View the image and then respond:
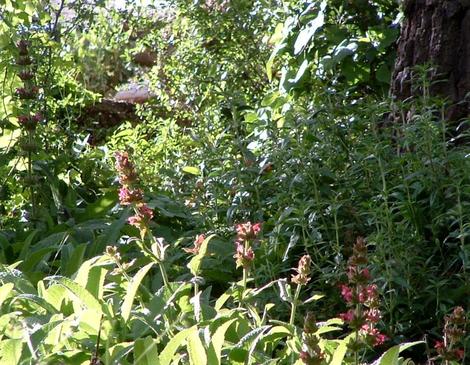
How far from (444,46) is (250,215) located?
4.88 feet

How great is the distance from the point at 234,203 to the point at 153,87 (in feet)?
11.9

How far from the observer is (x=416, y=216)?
4.02m

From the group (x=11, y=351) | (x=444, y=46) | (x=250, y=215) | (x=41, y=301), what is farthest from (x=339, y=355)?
(x=444, y=46)

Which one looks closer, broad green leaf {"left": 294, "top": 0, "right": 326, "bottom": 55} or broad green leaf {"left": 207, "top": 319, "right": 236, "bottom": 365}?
broad green leaf {"left": 207, "top": 319, "right": 236, "bottom": 365}

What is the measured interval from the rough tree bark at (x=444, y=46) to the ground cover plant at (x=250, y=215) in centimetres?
9

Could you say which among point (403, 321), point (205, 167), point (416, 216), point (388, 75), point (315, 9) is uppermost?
point (315, 9)

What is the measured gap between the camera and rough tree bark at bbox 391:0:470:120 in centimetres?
527

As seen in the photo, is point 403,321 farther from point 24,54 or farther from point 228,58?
point 228,58

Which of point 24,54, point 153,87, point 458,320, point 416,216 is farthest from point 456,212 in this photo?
point 153,87

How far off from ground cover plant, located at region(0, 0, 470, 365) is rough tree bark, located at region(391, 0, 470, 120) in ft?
0.30

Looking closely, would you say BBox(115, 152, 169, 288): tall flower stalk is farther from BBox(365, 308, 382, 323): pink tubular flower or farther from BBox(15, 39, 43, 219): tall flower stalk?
BBox(15, 39, 43, 219): tall flower stalk

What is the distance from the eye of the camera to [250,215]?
466 cm

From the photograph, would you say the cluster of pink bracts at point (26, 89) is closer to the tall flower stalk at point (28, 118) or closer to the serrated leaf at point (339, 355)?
the tall flower stalk at point (28, 118)

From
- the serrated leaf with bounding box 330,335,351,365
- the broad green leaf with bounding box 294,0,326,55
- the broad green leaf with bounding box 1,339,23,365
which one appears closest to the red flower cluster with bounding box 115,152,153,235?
the broad green leaf with bounding box 1,339,23,365
